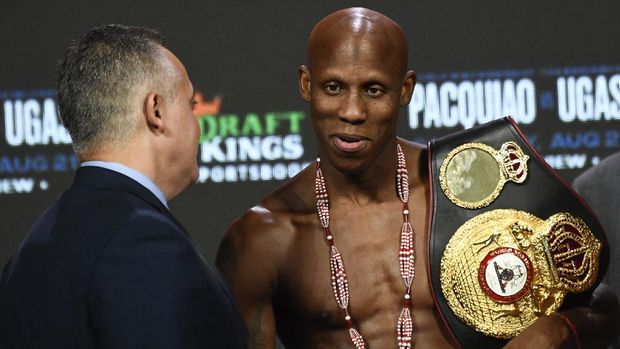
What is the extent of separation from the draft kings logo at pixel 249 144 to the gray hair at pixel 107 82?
222 centimetres

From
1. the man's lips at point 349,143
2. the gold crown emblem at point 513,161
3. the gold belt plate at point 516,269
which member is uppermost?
the man's lips at point 349,143

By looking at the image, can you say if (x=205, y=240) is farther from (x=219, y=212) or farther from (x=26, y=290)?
(x=26, y=290)

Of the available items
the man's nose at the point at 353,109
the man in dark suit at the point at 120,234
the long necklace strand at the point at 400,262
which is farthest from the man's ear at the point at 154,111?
the long necklace strand at the point at 400,262

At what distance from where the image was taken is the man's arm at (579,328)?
2.08 metres

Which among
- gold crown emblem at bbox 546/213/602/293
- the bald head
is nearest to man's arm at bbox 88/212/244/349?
the bald head

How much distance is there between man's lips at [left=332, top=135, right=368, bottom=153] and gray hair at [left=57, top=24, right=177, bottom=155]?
0.58 meters

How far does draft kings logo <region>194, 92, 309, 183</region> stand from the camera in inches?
153

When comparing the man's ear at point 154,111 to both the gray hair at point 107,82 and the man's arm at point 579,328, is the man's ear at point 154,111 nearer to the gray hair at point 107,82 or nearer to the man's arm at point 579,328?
the gray hair at point 107,82

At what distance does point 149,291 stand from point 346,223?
88 cm

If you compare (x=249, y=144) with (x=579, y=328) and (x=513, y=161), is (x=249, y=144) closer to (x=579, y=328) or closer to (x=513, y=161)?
(x=513, y=161)

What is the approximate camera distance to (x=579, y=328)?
2.12 metres

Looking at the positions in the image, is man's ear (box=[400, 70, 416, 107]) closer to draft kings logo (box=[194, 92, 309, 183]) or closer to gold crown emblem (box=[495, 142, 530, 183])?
gold crown emblem (box=[495, 142, 530, 183])

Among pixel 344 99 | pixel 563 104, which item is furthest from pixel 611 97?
pixel 344 99

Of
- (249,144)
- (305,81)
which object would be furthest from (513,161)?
(249,144)
